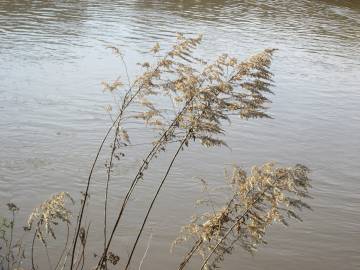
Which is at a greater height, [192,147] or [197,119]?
[197,119]

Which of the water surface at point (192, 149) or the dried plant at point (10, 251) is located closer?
the dried plant at point (10, 251)

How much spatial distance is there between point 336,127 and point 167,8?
2199cm

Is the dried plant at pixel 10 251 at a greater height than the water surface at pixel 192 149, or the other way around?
the dried plant at pixel 10 251

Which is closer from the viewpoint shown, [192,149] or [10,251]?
[10,251]

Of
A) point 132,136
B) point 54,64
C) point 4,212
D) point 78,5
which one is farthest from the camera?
point 78,5

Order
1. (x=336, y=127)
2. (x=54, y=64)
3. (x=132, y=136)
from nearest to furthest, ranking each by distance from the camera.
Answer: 1. (x=132, y=136)
2. (x=336, y=127)
3. (x=54, y=64)

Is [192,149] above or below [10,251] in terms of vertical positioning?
below

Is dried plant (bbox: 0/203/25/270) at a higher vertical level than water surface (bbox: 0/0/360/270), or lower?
higher

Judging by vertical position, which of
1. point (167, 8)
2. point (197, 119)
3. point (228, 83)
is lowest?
point (167, 8)

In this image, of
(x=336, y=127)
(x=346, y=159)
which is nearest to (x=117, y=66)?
(x=336, y=127)

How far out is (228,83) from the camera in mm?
4633

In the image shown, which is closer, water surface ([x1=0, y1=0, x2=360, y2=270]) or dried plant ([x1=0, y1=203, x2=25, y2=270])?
dried plant ([x1=0, y1=203, x2=25, y2=270])

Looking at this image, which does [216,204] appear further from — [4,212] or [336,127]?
[336,127]

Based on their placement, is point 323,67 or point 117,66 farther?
point 323,67
